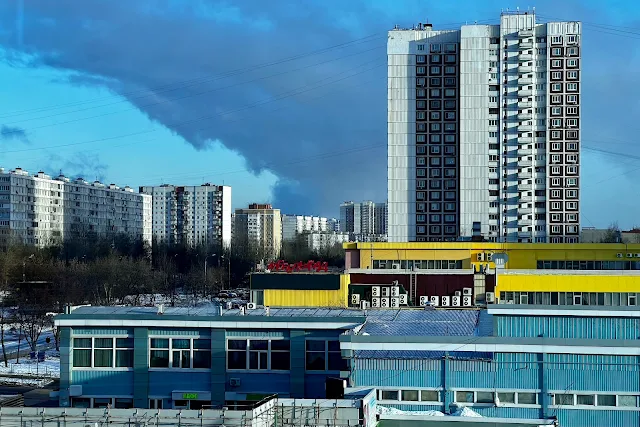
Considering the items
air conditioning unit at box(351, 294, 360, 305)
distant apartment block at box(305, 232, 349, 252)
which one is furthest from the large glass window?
distant apartment block at box(305, 232, 349, 252)

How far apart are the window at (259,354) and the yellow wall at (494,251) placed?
15.8m

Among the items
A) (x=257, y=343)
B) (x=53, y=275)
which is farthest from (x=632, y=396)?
(x=53, y=275)

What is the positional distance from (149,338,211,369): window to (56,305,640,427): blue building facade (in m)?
0.02

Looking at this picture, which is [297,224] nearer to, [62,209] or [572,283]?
[62,209]

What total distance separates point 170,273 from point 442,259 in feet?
114

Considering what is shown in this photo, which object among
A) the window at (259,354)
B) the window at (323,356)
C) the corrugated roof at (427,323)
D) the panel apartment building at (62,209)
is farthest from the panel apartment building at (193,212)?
the window at (323,356)

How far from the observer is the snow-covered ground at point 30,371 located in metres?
26.8

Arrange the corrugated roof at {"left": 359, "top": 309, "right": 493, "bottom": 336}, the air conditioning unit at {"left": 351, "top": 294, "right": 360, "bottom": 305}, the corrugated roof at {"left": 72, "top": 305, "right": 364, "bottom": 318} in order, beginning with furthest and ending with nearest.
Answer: the air conditioning unit at {"left": 351, "top": 294, "right": 360, "bottom": 305}
the corrugated roof at {"left": 72, "top": 305, "right": 364, "bottom": 318}
the corrugated roof at {"left": 359, "top": 309, "right": 493, "bottom": 336}

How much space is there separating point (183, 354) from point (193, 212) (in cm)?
7900

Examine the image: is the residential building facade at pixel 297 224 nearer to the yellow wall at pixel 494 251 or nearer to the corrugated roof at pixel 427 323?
the yellow wall at pixel 494 251

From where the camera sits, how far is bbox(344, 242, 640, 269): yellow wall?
3141cm

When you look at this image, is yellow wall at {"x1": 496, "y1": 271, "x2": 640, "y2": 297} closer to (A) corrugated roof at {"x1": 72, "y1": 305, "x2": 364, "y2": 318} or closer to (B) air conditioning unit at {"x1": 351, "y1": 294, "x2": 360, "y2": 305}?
(B) air conditioning unit at {"x1": 351, "y1": 294, "x2": 360, "y2": 305}

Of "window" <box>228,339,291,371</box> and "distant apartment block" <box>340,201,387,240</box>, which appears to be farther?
"distant apartment block" <box>340,201,387,240</box>

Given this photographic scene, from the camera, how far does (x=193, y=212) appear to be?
93.9 m
